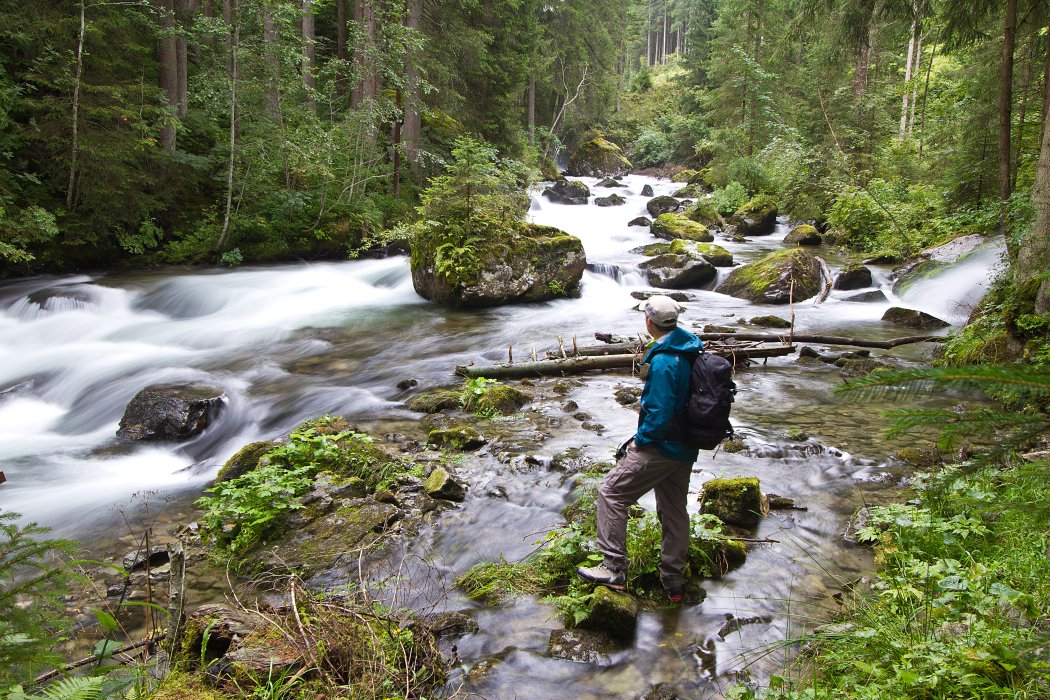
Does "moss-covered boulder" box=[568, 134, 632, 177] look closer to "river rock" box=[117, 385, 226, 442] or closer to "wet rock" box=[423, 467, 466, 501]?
"river rock" box=[117, 385, 226, 442]

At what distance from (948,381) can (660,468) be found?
107 inches

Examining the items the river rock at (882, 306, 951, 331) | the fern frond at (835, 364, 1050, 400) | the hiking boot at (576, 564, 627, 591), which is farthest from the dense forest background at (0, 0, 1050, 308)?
the fern frond at (835, 364, 1050, 400)

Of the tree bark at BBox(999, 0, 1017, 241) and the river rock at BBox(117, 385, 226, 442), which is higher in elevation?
the tree bark at BBox(999, 0, 1017, 241)

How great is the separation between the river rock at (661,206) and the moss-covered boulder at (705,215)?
2.01 m

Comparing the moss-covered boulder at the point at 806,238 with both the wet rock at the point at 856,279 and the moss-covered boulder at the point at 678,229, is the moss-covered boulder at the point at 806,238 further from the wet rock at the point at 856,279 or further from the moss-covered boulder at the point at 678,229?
the wet rock at the point at 856,279

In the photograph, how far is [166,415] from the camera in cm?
803

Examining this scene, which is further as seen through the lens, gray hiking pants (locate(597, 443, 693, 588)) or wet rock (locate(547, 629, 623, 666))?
gray hiking pants (locate(597, 443, 693, 588))

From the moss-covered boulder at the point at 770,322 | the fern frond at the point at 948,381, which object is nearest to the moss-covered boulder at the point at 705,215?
the moss-covered boulder at the point at 770,322

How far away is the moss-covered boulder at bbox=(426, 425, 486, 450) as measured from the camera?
7.12m

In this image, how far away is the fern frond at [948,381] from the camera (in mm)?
1418

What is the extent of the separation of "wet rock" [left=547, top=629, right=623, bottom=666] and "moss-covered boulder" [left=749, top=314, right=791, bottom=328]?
10099 mm

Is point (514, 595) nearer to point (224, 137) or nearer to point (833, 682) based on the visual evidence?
point (833, 682)

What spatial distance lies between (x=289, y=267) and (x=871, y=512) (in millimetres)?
16372

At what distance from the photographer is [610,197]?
3103cm
